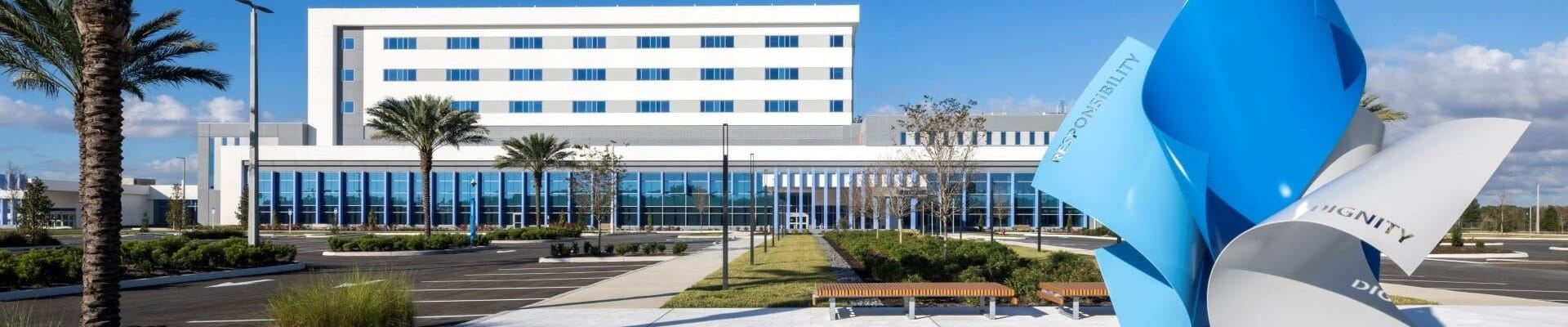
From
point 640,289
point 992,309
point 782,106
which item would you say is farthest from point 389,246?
point 782,106

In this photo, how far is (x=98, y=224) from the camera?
9195mm

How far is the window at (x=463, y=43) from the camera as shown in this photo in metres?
70.4

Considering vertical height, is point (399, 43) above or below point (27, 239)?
above

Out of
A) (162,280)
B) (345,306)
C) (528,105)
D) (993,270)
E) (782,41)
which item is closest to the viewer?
(345,306)

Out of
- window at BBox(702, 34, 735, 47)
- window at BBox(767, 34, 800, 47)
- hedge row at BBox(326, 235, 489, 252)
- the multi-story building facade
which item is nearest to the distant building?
the multi-story building facade

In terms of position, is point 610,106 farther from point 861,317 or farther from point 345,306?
point 345,306

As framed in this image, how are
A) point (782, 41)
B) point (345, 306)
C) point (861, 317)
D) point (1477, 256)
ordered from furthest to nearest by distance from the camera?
point (782, 41) → point (1477, 256) → point (861, 317) → point (345, 306)

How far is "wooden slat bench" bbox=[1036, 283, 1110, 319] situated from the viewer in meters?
12.5

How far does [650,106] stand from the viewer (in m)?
69.7

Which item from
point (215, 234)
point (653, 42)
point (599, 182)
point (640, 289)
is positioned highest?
point (653, 42)

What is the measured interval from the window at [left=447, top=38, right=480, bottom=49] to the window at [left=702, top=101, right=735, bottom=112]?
17.3 m

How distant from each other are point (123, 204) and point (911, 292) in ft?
299

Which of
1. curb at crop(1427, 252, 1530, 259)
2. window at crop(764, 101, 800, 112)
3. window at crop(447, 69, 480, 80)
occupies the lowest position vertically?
curb at crop(1427, 252, 1530, 259)

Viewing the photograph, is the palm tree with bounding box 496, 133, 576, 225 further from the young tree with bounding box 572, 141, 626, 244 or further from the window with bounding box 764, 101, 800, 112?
the window with bounding box 764, 101, 800, 112
